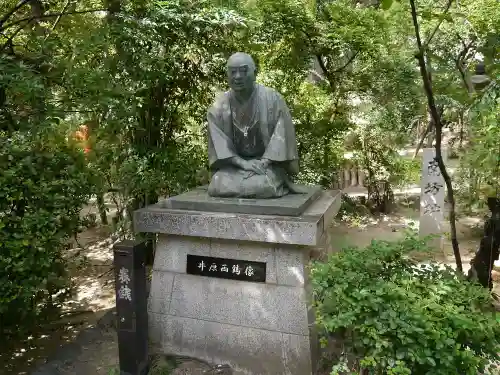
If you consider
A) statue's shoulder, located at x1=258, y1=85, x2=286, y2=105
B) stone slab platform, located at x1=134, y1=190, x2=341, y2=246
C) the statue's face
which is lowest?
stone slab platform, located at x1=134, y1=190, x2=341, y2=246

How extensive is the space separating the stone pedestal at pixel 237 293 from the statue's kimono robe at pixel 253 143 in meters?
0.31

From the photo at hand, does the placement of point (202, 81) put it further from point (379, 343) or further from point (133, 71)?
point (379, 343)

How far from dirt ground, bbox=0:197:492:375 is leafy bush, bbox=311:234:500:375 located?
0.84 meters

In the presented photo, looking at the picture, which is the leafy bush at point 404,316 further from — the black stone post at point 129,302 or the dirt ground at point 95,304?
the black stone post at point 129,302

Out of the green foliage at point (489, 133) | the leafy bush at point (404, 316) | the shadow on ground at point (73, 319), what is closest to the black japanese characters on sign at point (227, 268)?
the leafy bush at point (404, 316)

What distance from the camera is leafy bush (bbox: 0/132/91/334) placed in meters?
3.31

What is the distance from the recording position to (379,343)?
6.22 feet

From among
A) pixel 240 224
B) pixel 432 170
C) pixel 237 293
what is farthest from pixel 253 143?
pixel 432 170

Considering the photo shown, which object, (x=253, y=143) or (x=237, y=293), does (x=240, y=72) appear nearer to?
(x=253, y=143)

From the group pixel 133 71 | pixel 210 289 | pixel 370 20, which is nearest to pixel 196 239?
pixel 210 289

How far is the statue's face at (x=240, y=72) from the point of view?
11.1ft

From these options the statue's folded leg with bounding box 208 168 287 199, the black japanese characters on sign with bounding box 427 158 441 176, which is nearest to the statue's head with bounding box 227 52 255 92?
the statue's folded leg with bounding box 208 168 287 199

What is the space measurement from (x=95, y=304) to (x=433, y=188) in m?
6.23

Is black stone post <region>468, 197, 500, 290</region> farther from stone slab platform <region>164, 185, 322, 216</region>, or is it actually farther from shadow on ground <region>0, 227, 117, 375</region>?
shadow on ground <region>0, 227, 117, 375</region>
